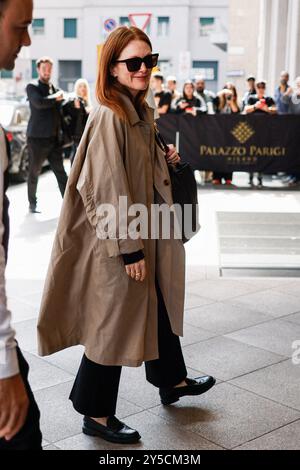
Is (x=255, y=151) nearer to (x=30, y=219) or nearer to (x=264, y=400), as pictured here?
(x=30, y=219)

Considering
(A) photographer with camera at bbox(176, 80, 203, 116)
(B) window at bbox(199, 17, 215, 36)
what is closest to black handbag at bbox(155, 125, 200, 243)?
(A) photographer with camera at bbox(176, 80, 203, 116)

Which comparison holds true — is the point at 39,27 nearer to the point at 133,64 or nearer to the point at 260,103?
the point at 260,103

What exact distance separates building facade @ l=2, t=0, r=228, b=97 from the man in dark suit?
5233 centimetres

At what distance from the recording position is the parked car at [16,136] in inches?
534

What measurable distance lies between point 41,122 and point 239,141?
15.0ft

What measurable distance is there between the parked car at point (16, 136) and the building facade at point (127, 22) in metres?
48.9

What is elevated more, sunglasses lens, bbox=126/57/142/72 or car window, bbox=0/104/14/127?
sunglasses lens, bbox=126/57/142/72

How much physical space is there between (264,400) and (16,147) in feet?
33.7

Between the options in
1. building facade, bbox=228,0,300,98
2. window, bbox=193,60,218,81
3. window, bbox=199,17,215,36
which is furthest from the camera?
window, bbox=193,60,218,81

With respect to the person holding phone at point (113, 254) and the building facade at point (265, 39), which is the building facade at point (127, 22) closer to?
the building facade at point (265, 39)

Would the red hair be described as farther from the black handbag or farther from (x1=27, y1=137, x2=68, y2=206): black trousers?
(x1=27, y1=137, x2=68, y2=206): black trousers

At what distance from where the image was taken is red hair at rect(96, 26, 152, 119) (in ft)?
11.6

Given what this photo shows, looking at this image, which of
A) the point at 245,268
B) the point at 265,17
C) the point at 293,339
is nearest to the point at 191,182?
the point at 293,339

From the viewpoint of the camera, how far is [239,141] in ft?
45.5
